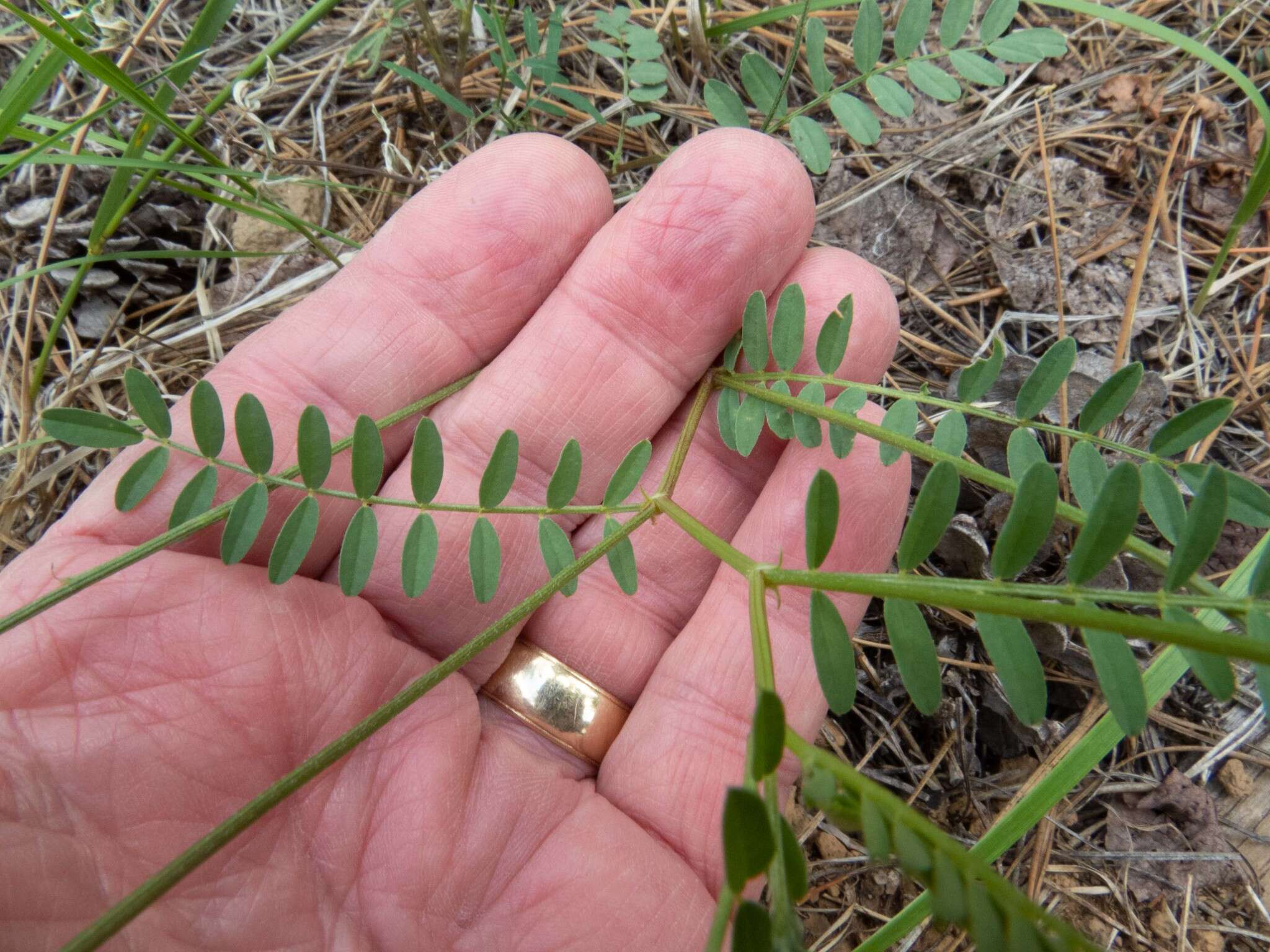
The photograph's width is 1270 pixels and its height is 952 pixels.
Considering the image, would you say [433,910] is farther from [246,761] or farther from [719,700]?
[719,700]

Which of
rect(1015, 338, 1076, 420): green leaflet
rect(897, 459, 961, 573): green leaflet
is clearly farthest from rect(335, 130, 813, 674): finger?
rect(897, 459, 961, 573): green leaflet

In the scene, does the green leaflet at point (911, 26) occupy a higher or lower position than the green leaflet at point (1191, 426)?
higher

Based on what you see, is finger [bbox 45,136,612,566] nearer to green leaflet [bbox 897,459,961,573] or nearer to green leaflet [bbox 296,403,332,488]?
green leaflet [bbox 296,403,332,488]

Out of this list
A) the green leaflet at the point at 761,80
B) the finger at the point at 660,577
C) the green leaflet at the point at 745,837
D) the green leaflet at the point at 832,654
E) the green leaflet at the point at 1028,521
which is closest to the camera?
the green leaflet at the point at 745,837

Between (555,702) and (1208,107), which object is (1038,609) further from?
(1208,107)

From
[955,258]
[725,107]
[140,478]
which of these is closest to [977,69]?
[725,107]

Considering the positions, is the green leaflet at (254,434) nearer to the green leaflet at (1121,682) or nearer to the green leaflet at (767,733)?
the green leaflet at (767,733)

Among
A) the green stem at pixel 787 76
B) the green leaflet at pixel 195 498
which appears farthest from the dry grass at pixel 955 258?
the green leaflet at pixel 195 498

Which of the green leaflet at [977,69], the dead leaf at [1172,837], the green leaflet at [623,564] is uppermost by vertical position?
the green leaflet at [977,69]
